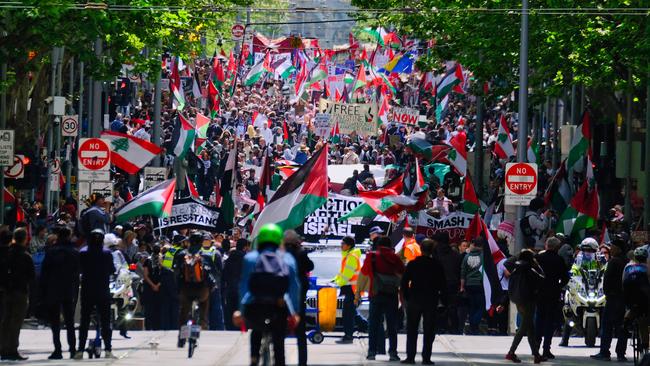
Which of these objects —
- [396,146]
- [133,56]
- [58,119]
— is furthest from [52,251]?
[396,146]

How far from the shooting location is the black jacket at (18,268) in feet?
71.4

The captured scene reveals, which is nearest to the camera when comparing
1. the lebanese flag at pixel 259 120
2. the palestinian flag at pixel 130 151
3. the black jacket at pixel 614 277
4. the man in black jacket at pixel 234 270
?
the black jacket at pixel 614 277

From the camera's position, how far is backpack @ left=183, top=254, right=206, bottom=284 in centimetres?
2284

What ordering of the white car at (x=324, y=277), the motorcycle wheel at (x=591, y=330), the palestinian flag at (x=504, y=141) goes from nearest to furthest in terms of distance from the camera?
the motorcycle wheel at (x=591, y=330) < the white car at (x=324, y=277) < the palestinian flag at (x=504, y=141)

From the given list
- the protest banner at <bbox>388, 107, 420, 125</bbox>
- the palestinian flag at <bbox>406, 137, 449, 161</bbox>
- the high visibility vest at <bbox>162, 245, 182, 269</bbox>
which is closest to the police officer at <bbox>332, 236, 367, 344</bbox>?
the high visibility vest at <bbox>162, 245, 182, 269</bbox>

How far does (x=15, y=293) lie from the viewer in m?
22.0

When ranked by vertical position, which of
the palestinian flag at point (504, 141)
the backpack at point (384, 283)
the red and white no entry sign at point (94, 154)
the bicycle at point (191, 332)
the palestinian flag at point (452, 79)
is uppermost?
the palestinian flag at point (452, 79)

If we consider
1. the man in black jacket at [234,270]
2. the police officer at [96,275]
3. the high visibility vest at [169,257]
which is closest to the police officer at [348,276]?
the high visibility vest at [169,257]

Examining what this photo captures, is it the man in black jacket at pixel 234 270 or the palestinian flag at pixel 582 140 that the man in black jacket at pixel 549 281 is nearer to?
the man in black jacket at pixel 234 270

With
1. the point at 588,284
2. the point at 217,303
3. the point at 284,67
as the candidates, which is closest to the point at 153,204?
the point at 217,303

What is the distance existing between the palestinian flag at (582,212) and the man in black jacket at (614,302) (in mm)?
8819

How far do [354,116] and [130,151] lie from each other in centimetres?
2318

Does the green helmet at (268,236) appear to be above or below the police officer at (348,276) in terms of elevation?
above

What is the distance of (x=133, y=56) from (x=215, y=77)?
43.3m
